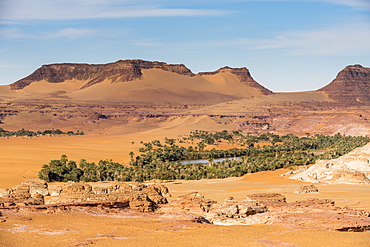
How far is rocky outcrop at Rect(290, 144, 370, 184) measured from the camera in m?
48.7

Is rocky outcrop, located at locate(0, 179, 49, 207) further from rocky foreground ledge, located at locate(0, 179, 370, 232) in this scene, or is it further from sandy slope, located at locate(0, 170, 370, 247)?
sandy slope, located at locate(0, 170, 370, 247)

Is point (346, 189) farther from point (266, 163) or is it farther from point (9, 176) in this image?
point (9, 176)

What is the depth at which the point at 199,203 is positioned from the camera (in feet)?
91.3

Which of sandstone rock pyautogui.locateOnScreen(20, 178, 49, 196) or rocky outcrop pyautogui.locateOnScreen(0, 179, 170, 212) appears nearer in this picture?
rocky outcrop pyautogui.locateOnScreen(0, 179, 170, 212)

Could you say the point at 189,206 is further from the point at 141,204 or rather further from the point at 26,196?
the point at 26,196

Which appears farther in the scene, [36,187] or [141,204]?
[36,187]

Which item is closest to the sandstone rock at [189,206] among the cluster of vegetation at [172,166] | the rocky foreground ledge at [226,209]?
the rocky foreground ledge at [226,209]

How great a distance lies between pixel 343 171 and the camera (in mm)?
51219

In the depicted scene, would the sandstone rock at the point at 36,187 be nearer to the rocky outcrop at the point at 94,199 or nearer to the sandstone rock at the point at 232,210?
the rocky outcrop at the point at 94,199

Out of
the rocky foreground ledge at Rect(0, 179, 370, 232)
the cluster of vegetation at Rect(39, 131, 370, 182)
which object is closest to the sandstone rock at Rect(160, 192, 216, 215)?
the rocky foreground ledge at Rect(0, 179, 370, 232)

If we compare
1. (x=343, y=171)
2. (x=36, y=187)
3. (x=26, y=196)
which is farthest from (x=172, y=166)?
(x=26, y=196)

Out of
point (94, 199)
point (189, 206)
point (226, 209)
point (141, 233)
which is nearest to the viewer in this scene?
point (141, 233)

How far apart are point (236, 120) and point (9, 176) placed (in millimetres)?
125559

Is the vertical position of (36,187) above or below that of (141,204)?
below
